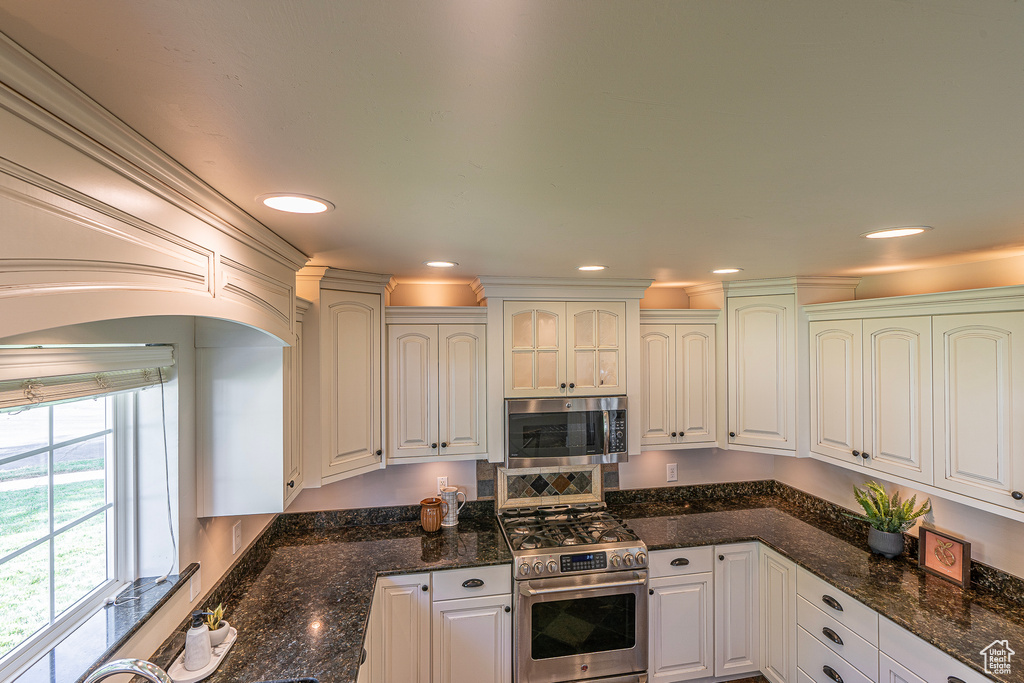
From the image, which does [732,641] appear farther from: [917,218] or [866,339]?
[917,218]

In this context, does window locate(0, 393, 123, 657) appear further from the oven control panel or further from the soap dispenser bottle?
the oven control panel

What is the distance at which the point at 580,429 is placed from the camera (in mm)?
2705

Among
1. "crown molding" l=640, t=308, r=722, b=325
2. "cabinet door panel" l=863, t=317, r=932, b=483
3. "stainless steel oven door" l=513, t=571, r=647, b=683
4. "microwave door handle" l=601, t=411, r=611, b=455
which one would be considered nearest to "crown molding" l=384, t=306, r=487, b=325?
"microwave door handle" l=601, t=411, r=611, b=455

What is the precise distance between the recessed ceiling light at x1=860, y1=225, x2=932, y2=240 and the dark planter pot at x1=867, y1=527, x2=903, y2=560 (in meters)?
1.57

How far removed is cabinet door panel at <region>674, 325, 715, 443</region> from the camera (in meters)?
2.98

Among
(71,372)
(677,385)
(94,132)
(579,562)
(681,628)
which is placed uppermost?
(94,132)

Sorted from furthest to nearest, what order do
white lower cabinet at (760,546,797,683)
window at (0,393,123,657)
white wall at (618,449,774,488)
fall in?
1. white wall at (618,449,774,488)
2. white lower cabinet at (760,546,797,683)
3. window at (0,393,123,657)

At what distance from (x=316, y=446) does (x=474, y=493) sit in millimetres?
1140

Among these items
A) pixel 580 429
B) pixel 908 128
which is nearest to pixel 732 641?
pixel 580 429

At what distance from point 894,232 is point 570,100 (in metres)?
1.47

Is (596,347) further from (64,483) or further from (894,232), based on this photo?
(64,483)

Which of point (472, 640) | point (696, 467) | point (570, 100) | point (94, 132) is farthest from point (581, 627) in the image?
point (94, 132)

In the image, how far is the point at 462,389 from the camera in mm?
2719

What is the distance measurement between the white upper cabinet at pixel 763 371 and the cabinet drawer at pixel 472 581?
168cm
